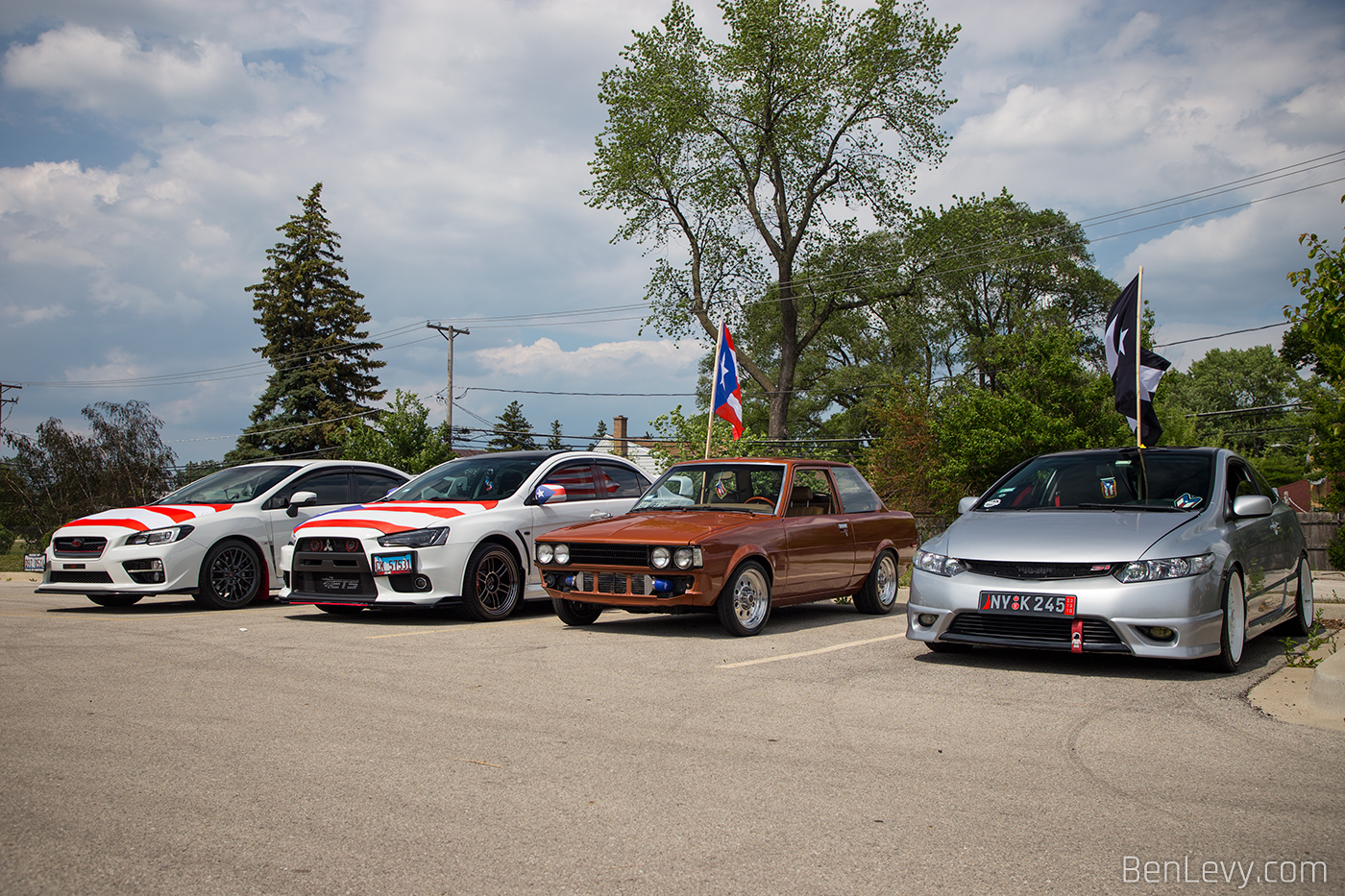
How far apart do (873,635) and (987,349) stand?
135 ft

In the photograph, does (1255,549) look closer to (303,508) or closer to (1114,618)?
(1114,618)

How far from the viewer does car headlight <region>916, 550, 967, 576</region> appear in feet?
22.1

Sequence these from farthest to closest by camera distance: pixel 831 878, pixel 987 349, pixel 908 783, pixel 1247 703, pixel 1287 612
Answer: pixel 987 349 → pixel 1287 612 → pixel 1247 703 → pixel 908 783 → pixel 831 878

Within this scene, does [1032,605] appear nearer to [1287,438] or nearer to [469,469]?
[469,469]

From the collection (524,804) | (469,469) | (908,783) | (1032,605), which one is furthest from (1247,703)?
(469,469)

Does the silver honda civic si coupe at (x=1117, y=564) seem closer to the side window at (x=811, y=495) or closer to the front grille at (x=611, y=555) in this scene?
the side window at (x=811, y=495)

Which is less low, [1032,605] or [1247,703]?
[1032,605]

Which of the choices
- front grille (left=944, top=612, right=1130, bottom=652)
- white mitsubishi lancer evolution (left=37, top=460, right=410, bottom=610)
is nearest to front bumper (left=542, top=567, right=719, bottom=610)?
front grille (left=944, top=612, right=1130, bottom=652)

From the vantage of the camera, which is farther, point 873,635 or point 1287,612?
point 873,635

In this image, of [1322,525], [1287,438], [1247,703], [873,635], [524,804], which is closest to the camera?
[524,804]

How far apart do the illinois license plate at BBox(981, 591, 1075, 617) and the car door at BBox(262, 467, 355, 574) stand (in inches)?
296

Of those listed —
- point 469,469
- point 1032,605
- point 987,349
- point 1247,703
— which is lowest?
point 1247,703

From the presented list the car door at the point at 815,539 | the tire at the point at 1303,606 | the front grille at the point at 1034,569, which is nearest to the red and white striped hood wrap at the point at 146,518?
the car door at the point at 815,539

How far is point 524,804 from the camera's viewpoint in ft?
12.4
